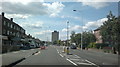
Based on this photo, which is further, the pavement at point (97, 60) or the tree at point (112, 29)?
the tree at point (112, 29)

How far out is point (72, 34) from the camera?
371 feet

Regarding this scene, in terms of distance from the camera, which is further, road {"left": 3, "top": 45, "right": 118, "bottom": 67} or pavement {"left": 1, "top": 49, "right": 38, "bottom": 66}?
road {"left": 3, "top": 45, "right": 118, "bottom": 67}

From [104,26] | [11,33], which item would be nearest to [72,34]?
[11,33]

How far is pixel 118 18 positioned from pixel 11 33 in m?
50.2

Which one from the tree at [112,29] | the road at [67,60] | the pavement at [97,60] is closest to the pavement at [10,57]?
the road at [67,60]

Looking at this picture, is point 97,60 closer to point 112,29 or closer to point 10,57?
point 10,57

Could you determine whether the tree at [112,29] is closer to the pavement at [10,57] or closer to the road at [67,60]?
the road at [67,60]

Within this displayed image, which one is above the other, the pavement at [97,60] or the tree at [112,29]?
the tree at [112,29]

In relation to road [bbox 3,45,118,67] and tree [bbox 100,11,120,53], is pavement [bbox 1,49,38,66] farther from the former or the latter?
tree [bbox 100,11,120,53]

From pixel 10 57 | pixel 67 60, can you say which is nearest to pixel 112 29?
pixel 67 60

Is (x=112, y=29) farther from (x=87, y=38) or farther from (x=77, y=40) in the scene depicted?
(x=77, y=40)

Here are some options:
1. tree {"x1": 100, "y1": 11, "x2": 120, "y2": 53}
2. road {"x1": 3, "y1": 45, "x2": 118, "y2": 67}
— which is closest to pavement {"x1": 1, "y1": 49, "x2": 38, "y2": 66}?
road {"x1": 3, "y1": 45, "x2": 118, "y2": 67}

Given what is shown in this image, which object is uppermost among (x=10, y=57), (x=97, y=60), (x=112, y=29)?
(x=112, y=29)

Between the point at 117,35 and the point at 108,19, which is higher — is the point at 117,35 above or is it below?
below
